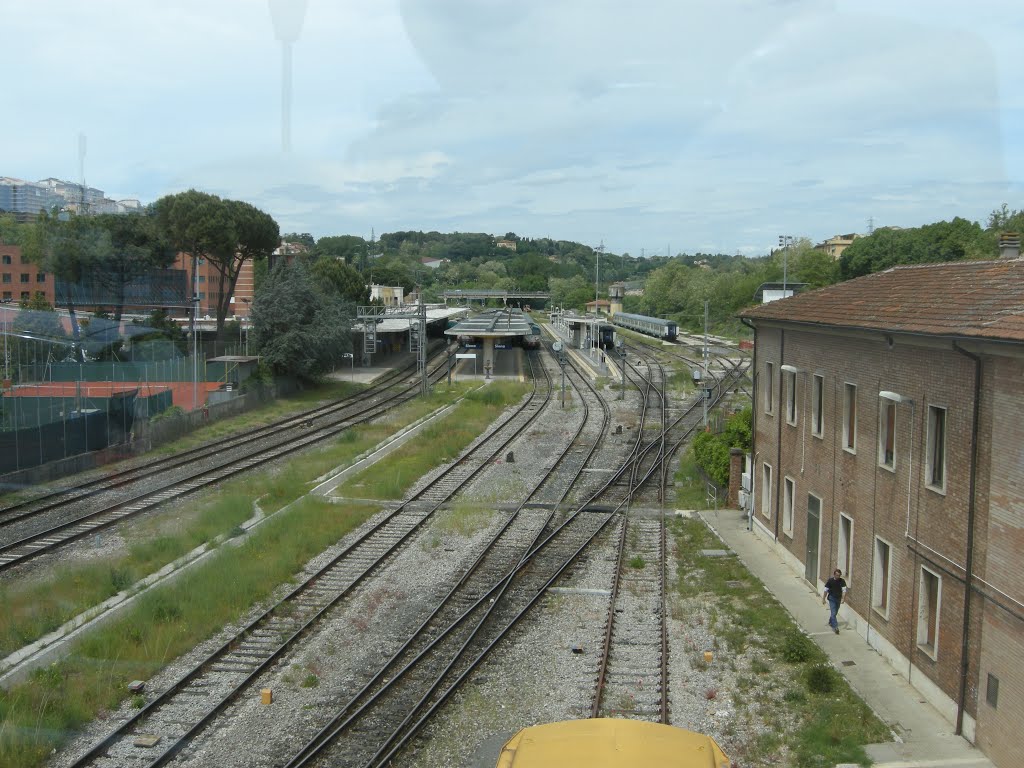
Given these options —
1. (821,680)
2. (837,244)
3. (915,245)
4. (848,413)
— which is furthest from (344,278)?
(837,244)

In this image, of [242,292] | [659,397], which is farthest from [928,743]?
[242,292]

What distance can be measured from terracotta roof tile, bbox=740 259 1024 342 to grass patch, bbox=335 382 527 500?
10.6m

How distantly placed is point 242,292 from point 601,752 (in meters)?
102

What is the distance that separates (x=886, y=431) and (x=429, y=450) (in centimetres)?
1717

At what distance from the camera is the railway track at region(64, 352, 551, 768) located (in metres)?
9.22


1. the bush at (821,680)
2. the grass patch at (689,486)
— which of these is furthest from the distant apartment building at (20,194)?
the bush at (821,680)

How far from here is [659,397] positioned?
1624 inches

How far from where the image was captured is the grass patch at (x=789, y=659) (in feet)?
30.3

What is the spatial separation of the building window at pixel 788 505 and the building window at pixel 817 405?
1.55 m

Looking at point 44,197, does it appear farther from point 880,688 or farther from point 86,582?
point 880,688

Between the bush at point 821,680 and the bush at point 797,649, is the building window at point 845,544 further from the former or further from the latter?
the bush at point 821,680

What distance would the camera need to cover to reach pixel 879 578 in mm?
12094

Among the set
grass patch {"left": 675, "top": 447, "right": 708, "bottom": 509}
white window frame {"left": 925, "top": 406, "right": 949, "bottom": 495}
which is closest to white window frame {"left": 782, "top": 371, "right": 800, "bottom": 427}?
grass patch {"left": 675, "top": 447, "right": 708, "bottom": 509}

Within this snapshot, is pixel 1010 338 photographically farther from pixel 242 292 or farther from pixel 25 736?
pixel 242 292
